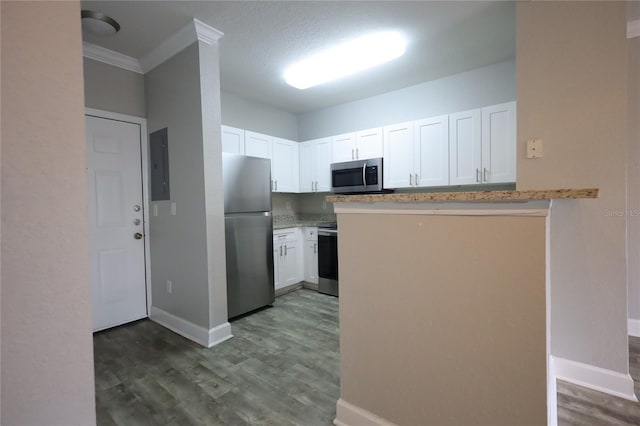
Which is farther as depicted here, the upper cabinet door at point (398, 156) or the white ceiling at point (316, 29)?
the upper cabinet door at point (398, 156)

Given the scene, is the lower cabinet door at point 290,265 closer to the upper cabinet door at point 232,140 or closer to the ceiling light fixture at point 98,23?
the upper cabinet door at point 232,140

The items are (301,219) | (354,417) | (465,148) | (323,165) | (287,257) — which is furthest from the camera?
(301,219)

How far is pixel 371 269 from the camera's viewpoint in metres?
1.42

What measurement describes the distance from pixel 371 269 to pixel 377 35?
A: 6.77 feet

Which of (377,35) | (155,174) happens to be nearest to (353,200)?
(377,35)

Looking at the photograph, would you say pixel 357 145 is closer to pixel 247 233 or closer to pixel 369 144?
pixel 369 144

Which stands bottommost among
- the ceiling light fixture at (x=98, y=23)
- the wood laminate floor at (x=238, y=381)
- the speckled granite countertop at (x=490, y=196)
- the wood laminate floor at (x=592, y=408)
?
the wood laminate floor at (x=592, y=408)

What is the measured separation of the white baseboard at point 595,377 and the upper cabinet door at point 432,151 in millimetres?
1838

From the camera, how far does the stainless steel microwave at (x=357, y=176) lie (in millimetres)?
3613

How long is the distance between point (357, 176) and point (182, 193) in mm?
2031

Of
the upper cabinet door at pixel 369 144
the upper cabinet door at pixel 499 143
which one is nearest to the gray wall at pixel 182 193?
the upper cabinet door at pixel 369 144

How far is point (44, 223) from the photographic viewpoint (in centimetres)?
74

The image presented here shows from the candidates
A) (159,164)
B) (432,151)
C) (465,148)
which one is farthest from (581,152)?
(159,164)

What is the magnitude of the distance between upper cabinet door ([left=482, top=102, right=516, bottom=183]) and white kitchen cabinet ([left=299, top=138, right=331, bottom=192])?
190 centimetres
